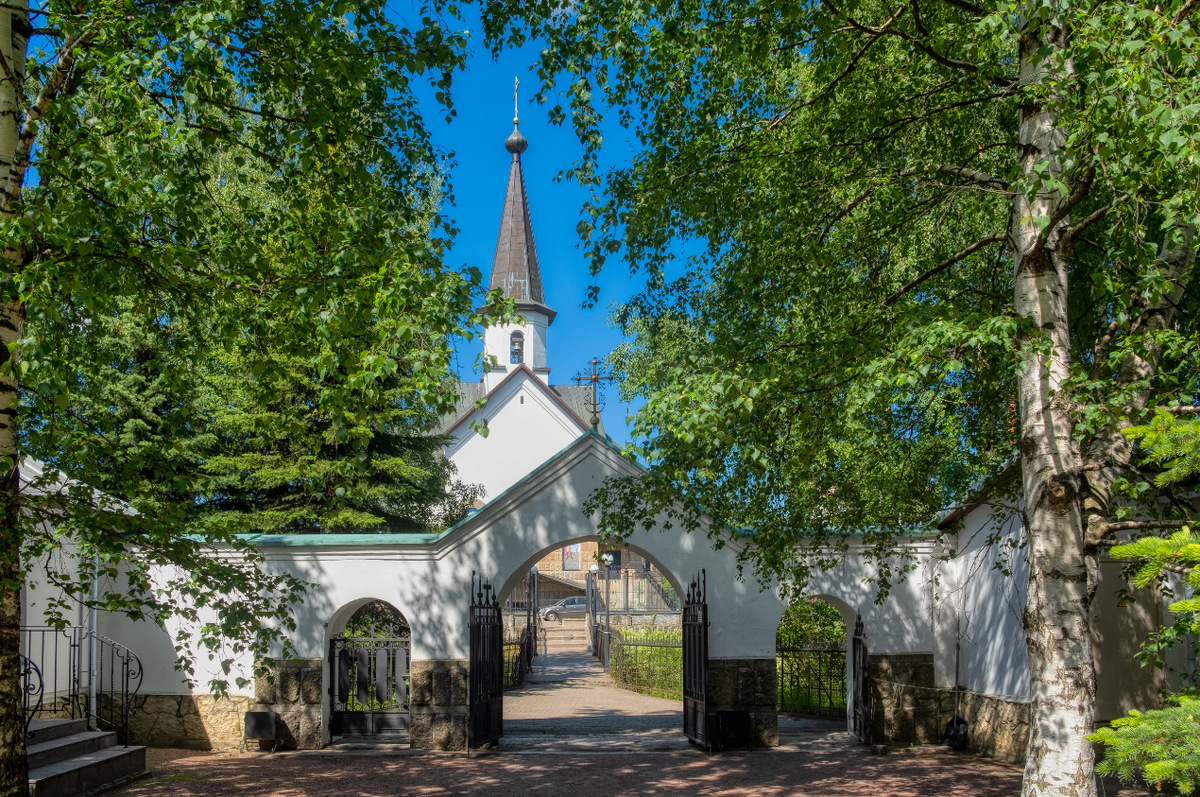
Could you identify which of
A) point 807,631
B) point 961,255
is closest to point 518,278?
point 807,631

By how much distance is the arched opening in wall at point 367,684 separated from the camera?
1273 centimetres

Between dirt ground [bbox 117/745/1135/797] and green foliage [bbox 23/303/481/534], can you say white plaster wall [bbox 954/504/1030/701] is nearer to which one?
dirt ground [bbox 117/745/1135/797]

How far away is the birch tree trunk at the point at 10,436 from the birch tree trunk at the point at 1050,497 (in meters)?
6.64

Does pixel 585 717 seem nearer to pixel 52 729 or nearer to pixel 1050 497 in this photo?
pixel 52 729

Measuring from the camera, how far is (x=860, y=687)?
40.5 ft

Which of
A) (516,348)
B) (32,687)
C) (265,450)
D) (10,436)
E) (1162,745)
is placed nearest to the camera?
(1162,745)

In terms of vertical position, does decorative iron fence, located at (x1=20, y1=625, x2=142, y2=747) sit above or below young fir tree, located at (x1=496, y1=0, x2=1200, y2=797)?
below

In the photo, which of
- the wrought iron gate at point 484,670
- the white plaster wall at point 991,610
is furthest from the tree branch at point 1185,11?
the wrought iron gate at point 484,670

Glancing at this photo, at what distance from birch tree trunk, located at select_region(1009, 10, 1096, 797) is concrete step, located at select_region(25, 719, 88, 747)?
31.3 ft

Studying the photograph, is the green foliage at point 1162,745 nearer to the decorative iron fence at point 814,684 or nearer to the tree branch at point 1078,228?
the tree branch at point 1078,228

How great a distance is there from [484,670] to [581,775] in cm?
209

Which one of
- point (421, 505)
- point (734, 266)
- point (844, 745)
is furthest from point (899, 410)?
point (421, 505)

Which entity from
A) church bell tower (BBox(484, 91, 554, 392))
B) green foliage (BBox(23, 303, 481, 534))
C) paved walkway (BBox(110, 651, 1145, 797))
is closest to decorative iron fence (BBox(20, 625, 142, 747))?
paved walkway (BBox(110, 651, 1145, 797))

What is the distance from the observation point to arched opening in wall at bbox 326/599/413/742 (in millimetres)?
12727
